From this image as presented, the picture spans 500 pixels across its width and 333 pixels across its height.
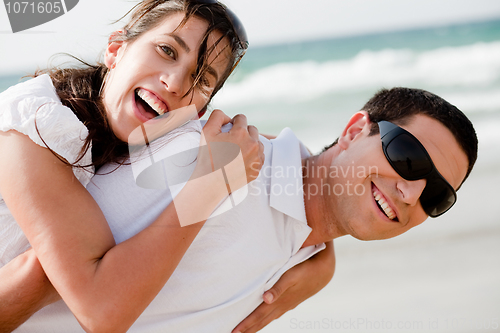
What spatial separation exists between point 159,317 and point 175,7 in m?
1.53

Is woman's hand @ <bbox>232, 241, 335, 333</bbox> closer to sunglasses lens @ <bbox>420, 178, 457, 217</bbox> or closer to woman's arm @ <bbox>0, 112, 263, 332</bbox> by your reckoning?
sunglasses lens @ <bbox>420, 178, 457, 217</bbox>

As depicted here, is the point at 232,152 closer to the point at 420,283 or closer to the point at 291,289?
the point at 291,289

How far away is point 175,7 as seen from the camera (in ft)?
7.14

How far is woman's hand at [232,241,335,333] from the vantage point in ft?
7.97

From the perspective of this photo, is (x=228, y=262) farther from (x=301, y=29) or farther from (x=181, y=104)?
(x=301, y=29)

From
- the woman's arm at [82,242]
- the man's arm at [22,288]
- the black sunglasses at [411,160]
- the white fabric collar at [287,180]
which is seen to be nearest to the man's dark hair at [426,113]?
the black sunglasses at [411,160]

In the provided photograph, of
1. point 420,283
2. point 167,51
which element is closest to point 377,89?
point 420,283

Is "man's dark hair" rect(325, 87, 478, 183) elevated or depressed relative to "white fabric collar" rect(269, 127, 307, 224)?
elevated

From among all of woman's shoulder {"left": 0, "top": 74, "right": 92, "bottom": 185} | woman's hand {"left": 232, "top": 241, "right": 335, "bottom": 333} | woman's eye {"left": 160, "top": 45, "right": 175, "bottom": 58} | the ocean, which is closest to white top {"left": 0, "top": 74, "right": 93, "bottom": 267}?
woman's shoulder {"left": 0, "top": 74, "right": 92, "bottom": 185}

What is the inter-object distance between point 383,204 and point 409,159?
0.99 feet

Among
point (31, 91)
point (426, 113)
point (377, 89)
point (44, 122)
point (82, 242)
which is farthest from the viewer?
point (377, 89)

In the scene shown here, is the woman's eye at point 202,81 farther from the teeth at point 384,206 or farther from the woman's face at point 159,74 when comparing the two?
the teeth at point 384,206

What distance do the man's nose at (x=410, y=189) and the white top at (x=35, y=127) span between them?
5.57 feet

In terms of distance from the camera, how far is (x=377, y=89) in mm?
14125
